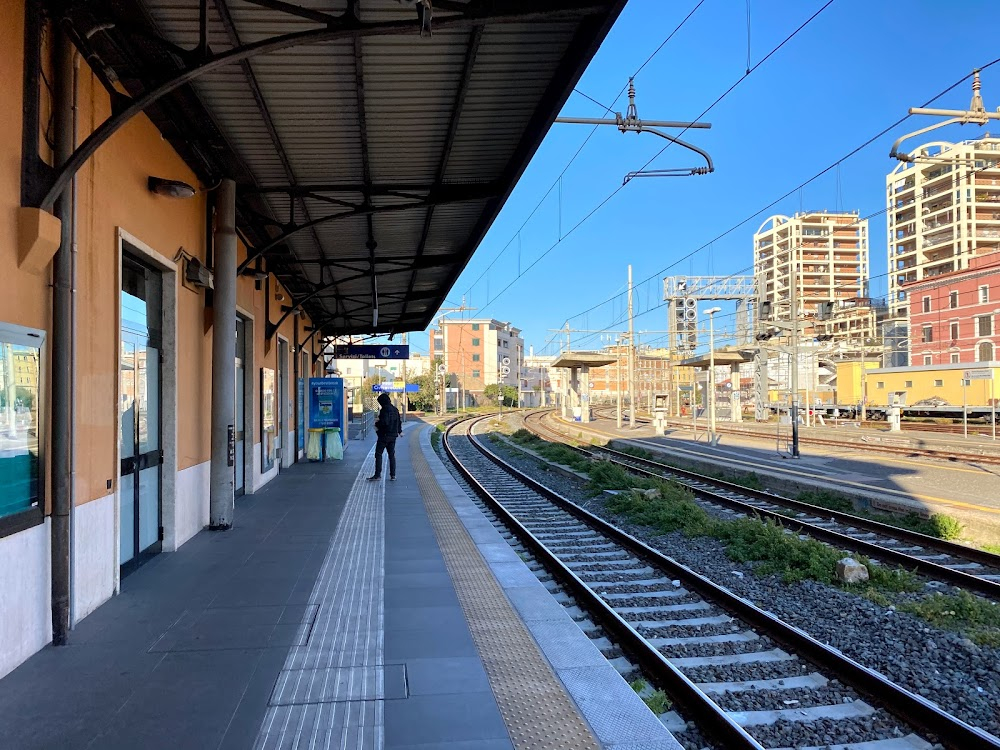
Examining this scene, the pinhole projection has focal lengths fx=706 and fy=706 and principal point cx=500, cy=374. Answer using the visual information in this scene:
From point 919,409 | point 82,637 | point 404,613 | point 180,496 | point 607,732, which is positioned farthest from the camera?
point 919,409

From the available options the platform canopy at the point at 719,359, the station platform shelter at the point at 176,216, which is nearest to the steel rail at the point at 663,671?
the station platform shelter at the point at 176,216

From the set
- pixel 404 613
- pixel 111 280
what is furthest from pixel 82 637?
pixel 111 280

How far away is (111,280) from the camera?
19.0 feet

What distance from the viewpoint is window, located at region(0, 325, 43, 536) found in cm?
416

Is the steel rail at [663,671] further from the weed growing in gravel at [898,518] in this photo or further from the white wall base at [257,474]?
the white wall base at [257,474]

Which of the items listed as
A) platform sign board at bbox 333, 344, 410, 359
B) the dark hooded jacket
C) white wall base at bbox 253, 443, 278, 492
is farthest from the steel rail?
platform sign board at bbox 333, 344, 410, 359

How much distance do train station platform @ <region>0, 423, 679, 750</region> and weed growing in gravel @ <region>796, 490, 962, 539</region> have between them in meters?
6.75

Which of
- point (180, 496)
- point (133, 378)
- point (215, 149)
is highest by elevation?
point (215, 149)

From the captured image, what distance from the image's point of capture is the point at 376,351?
22.5 meters

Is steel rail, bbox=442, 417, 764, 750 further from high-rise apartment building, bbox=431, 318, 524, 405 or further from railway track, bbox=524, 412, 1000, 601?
high-rise apartment building, bbox=431, 318, 524, 405

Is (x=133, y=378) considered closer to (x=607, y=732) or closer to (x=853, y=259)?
(x=607, y=732)

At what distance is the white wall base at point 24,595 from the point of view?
13.7ft

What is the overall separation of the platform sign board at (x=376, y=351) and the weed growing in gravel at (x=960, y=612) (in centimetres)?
1753

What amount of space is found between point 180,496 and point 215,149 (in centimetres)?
392
